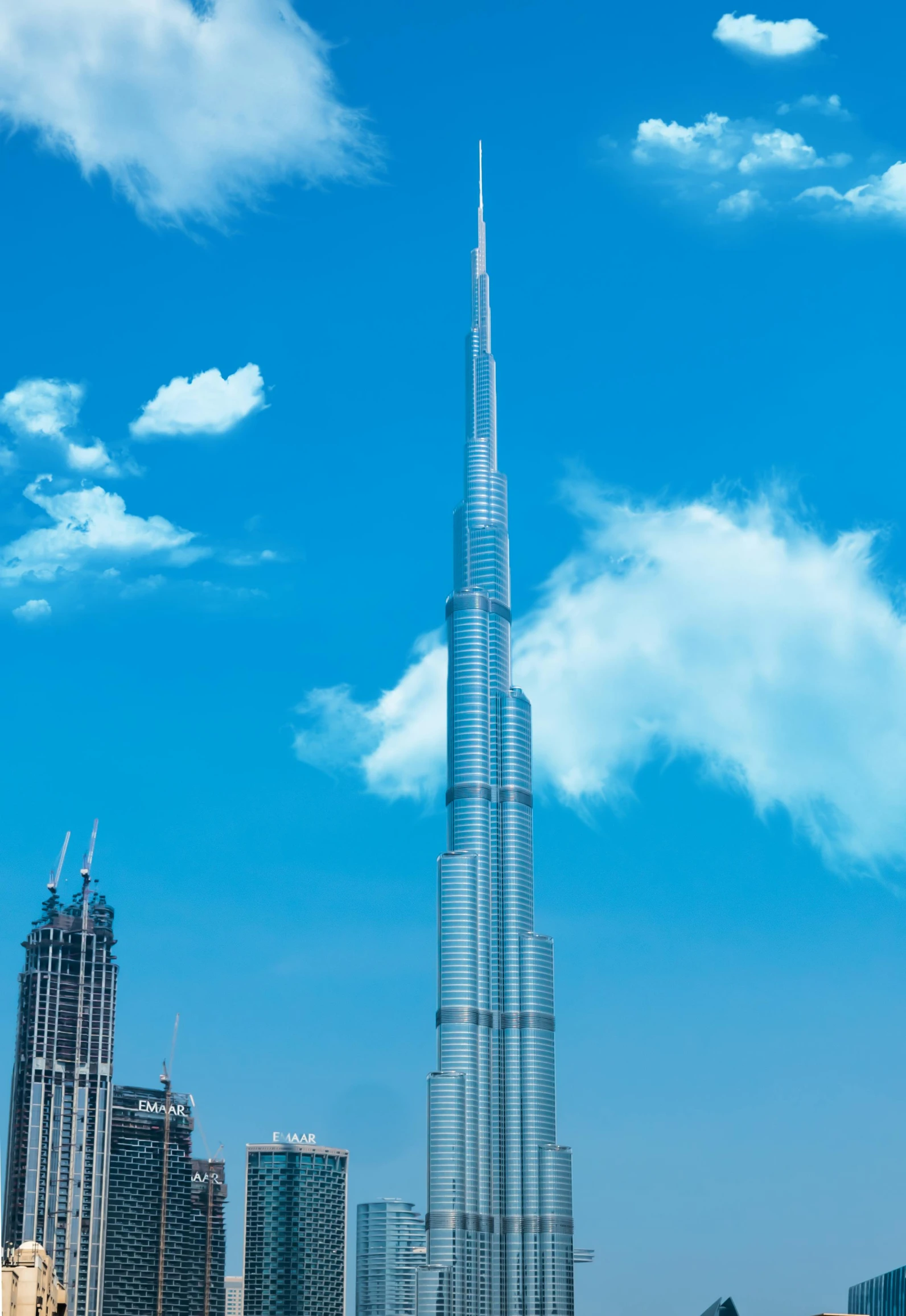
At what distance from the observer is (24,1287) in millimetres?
65750

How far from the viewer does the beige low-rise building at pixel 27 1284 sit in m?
65.2

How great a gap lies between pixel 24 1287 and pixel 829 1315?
464 feet

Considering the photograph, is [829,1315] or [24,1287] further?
[829,1315]

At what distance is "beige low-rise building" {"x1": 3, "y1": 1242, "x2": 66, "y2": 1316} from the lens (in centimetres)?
6519

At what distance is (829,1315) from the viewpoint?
187500 mm

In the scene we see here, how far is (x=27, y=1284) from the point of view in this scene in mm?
65875
